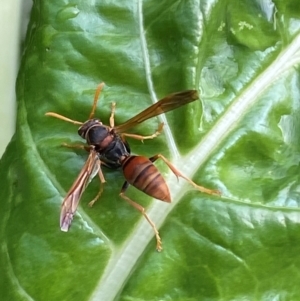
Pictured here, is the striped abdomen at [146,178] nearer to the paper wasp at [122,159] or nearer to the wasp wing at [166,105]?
the paper wasp at [122,159]

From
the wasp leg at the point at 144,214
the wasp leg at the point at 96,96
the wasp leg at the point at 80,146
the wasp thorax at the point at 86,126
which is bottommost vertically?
the wasp leg at the point at 144,214

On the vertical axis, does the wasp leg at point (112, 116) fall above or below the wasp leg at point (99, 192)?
above

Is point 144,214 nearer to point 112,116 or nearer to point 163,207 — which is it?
point 163,207

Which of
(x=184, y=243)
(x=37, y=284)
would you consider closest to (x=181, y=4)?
(x=184, y=243)

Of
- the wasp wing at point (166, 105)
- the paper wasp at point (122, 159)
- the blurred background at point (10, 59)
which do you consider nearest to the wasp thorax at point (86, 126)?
the paper wasp at point (122, 159)

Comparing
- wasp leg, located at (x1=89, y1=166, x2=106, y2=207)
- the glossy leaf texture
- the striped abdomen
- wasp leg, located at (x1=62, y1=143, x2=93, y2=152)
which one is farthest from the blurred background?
the striped abdomen

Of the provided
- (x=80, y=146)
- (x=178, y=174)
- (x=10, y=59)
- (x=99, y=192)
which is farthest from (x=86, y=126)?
(x=10, y=59)
